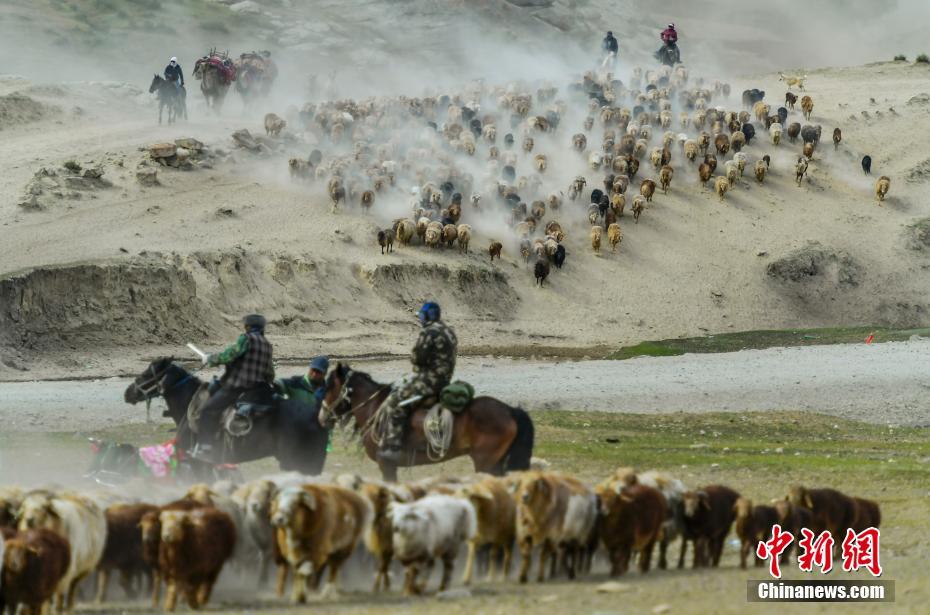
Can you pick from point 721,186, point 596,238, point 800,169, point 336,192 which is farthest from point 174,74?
point 800,169

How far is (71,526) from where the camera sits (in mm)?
12328

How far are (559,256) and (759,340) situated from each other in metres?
8.91

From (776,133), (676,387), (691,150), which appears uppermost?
(776,133)

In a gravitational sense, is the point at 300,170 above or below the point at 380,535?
above

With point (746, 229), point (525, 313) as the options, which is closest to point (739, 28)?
point (746, 229)

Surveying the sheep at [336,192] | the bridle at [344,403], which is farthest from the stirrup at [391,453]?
the sheep at [336,192]

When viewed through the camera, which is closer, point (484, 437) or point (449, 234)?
point (484, 437)

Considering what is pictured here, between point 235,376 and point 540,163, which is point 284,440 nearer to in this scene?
point 235,376

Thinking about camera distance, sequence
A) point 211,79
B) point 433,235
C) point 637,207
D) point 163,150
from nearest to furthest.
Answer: point 433,235 → point 163,150 → point 637,207 → point 211,79

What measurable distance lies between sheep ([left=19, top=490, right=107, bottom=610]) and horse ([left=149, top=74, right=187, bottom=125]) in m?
44.9

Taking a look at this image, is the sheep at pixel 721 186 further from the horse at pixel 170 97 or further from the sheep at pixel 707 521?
the sheep at pixel 707 521

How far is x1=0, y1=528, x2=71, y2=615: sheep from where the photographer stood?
37.3 ft

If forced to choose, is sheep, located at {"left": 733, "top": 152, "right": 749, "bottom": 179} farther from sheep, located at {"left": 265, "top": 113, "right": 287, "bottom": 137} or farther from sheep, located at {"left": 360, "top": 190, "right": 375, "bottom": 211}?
sheep, located at {"left": 265, "top": 113, "right": 287, "bottom": 137}

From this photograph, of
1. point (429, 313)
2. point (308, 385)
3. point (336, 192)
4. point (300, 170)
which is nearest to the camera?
point (429, 313)
